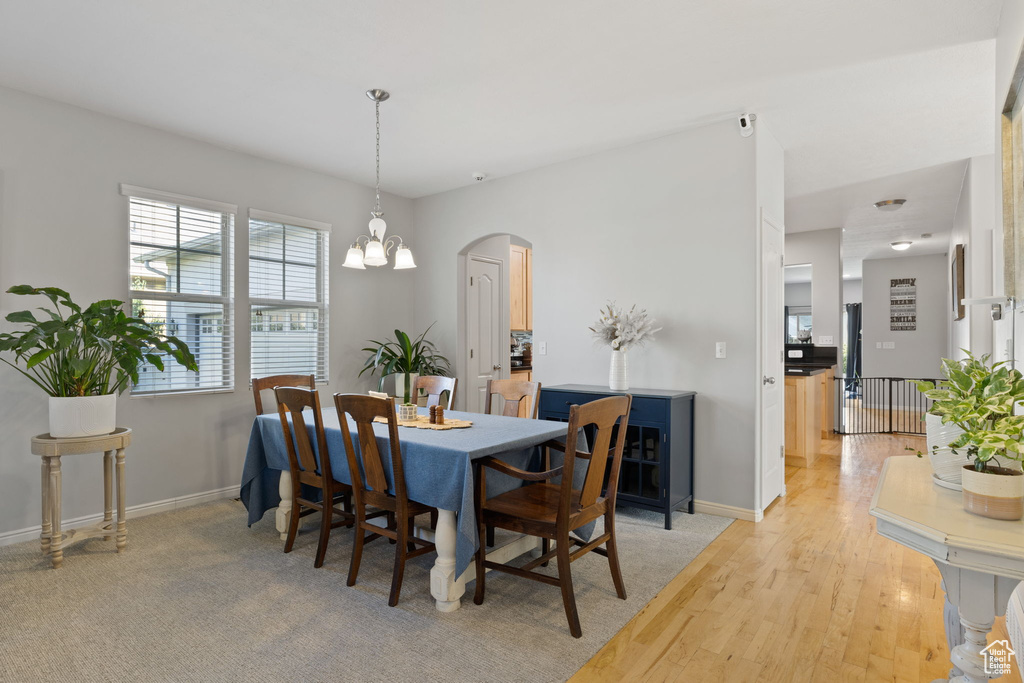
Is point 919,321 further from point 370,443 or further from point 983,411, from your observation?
point 370,443

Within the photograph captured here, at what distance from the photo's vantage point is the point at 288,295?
4.71 metres

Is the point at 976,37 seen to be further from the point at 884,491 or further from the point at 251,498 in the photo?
the point at 251,498

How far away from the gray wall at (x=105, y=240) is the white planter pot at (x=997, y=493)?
14.3 ft

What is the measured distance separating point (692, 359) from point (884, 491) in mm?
2456

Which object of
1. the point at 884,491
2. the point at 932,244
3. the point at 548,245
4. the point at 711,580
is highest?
the point at 932,244

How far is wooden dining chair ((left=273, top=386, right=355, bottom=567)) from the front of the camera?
9.35ft

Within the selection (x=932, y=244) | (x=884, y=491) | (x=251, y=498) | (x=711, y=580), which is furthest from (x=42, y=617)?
(x=932, y=244)

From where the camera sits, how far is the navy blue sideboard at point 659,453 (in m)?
3.65

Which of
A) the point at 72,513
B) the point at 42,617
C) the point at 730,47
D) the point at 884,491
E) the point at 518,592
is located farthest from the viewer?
the point at 72,513

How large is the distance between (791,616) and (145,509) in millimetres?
3952

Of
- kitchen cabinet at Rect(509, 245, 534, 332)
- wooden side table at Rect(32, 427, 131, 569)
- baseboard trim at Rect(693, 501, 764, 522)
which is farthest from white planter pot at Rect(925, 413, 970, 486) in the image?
kitchen cabinet at Rect(509, 245, 534, 332)

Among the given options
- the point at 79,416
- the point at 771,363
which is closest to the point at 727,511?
the point at 771,363

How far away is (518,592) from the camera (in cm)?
266

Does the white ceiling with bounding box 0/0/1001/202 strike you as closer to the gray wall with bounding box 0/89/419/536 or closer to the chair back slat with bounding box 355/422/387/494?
the gray wall with bounding box 0/89/419/536
